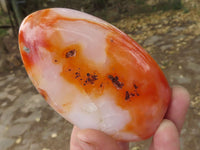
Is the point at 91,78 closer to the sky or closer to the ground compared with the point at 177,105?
closer to the sky

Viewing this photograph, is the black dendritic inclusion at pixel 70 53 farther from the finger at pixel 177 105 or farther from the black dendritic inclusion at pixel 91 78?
the finger at pixel 177 105

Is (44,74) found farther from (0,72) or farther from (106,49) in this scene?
(0,72)

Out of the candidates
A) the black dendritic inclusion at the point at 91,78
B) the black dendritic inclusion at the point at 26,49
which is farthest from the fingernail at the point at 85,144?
the black dendritic inclusion at the point at 26,49

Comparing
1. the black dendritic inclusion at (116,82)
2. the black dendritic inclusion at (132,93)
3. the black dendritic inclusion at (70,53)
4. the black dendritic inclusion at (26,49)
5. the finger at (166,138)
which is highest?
the black dendritic inclusion at (26,49)

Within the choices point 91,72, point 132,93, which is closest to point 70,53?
point 91,72

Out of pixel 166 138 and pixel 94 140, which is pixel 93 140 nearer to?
pixel 94 140

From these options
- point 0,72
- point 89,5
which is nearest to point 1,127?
point 0,72

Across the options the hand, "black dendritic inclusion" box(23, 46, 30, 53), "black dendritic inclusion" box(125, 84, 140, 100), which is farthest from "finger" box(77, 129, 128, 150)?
"black dendritic inclusion" box(23, 46, 30, 53)

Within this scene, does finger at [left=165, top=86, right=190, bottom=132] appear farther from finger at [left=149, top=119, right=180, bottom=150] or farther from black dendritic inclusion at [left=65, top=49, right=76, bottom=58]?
black dendritic inclusion at [left=65, top=49, right=76, bottom=58]

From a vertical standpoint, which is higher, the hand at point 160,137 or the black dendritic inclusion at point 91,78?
the black dendritic inclusion at point 91,78
